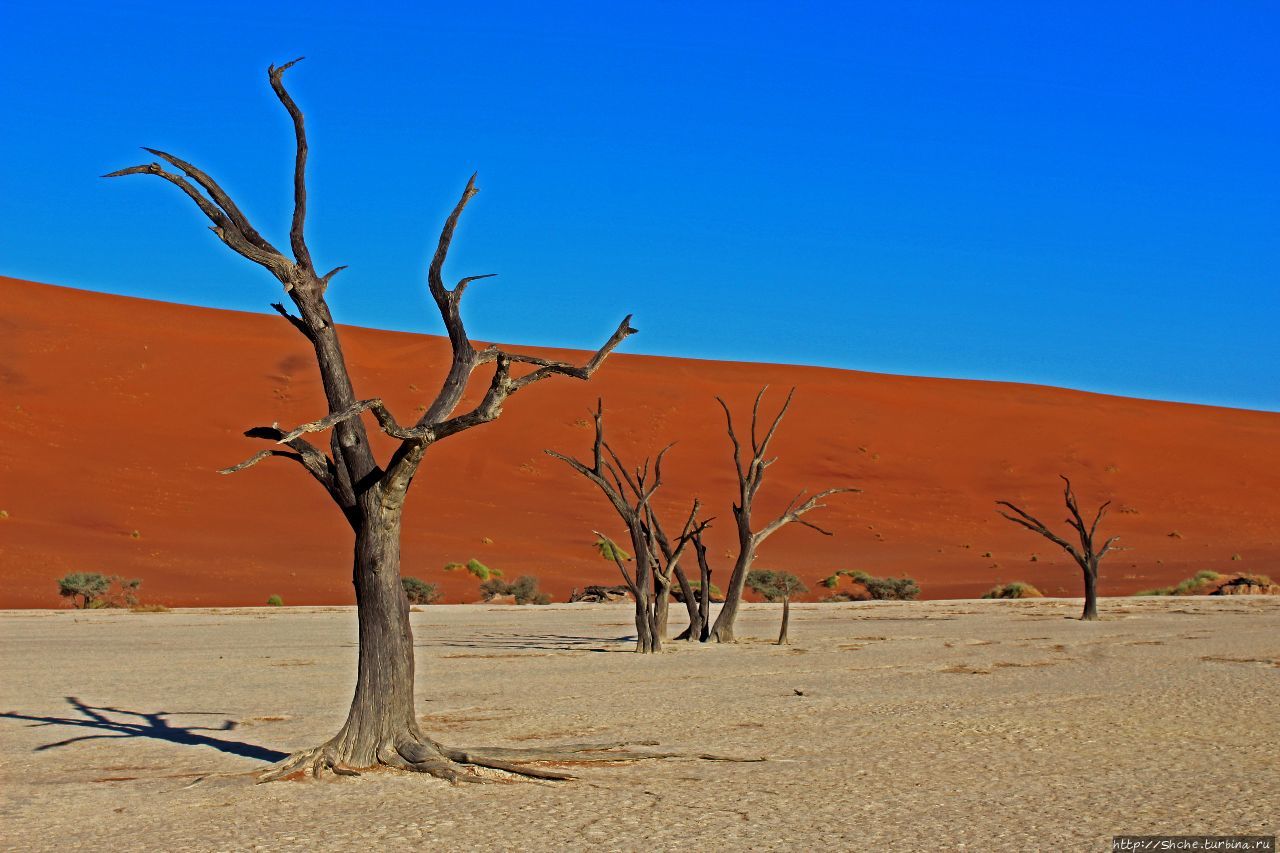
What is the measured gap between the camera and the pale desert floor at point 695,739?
722 cm

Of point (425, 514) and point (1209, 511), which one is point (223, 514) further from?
point (1209, 511)

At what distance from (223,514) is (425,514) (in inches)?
296

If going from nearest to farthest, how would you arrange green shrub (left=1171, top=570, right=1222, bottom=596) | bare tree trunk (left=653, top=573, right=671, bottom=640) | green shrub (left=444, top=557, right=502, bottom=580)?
1. bare tree trunk (left=653, top=573, right=671, bottom=640)
2. green shrub (left=1171, top=570, right=1222, bottom=596)
3. green shrub (left=444, top=557, right=502, bottom=580)

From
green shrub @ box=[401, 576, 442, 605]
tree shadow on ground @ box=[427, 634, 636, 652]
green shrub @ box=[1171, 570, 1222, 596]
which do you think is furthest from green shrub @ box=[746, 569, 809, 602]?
tree shadow on ground @ box=[427, 634, 636, 652]

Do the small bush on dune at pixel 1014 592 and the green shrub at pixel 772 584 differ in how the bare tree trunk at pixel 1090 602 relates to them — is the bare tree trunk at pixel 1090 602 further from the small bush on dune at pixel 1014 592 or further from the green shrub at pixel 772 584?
the green shrub at pixel 772 584

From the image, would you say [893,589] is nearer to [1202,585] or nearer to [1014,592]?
[1014,592]

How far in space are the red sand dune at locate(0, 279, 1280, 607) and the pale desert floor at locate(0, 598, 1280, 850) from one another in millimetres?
18205

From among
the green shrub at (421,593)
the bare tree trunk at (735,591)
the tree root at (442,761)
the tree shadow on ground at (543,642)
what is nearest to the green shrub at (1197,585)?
the green shrub at (421,593)

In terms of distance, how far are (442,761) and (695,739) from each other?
7.95ft

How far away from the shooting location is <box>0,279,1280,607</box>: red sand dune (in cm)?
4109

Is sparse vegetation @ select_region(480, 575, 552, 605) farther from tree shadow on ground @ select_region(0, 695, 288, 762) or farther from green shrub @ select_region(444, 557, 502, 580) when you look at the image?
tree shadow on ground @ select_region(0, 695, 288, 762)

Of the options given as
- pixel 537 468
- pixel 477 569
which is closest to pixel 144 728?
pixel 477 569

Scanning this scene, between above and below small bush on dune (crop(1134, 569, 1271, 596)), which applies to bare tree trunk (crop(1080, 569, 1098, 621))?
below

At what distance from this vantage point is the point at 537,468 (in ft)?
195
